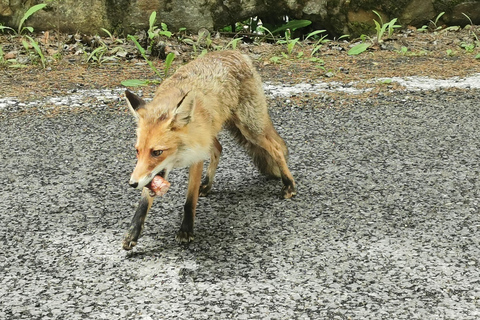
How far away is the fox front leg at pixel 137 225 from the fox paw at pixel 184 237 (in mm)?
281

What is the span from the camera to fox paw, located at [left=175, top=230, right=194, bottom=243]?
3.82m

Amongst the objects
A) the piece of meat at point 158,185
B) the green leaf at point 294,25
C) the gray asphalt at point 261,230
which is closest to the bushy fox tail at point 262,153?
the gray asphalt at point 261,230

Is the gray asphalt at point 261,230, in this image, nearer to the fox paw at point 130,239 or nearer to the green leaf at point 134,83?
the fox paw at point 130,239

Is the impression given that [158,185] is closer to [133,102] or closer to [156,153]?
[156,153]

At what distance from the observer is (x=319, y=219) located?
411 centimetres

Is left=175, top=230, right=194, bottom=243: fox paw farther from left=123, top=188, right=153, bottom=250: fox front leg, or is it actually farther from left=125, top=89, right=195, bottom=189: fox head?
left=125, top=89, right=195, bottom=189: fox head

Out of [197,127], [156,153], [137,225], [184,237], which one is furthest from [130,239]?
[197,127]

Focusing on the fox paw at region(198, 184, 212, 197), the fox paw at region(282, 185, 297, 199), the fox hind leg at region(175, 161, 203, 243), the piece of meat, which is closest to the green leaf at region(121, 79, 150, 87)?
the fox paw at region(198, 184, 212, 197)

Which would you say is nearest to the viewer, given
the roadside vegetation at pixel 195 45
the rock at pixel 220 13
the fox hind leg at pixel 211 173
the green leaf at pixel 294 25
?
the fox hind leg at pixel 211 173

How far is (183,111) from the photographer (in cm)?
348

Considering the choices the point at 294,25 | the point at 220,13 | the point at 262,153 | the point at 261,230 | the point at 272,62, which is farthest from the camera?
the point at 294,25

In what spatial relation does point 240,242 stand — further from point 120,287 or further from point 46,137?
point 46,137

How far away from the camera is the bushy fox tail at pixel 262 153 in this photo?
4.54 m

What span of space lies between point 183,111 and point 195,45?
561 cm
